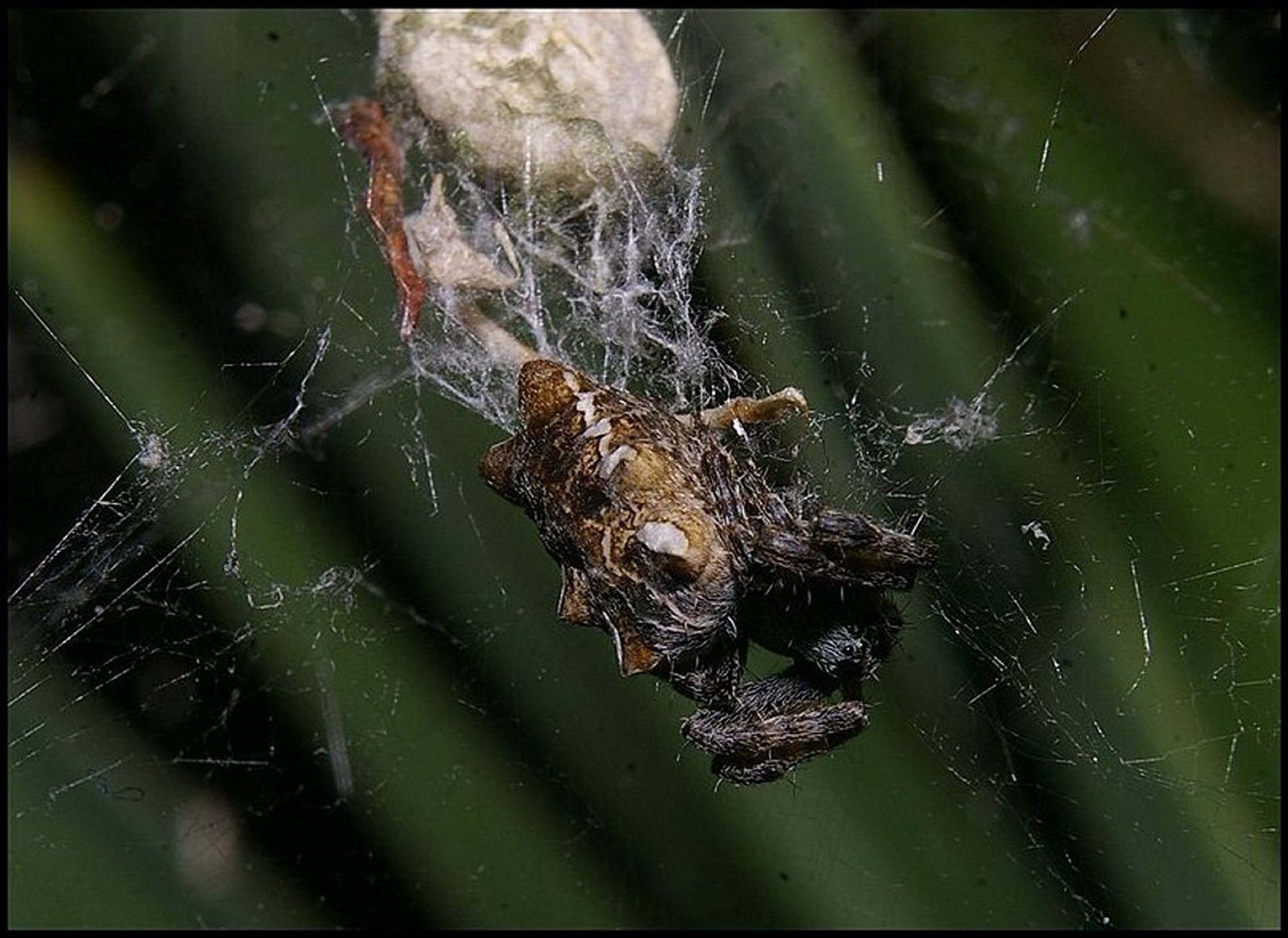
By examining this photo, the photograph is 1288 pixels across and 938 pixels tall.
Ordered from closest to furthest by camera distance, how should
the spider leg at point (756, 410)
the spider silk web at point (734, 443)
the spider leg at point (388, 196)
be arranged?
1. the spider silk web at point (734, 443)
2. the spider leg at point (756, 410)
3. the spider leg at point (388, 196)

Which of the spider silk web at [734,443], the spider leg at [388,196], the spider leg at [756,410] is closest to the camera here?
the spider silk web at [734,443]

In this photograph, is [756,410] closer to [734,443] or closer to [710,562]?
[734,443]

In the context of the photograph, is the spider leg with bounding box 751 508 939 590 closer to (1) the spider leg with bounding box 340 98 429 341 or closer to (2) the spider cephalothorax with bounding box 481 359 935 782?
(2) the spider cephalothorax with bounding box 481 359 935 782

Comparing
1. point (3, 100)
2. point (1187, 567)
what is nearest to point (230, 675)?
point (3, 100)

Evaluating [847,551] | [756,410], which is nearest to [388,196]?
[756,410]

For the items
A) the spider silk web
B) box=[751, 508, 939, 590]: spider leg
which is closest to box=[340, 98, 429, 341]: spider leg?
the spider silk web

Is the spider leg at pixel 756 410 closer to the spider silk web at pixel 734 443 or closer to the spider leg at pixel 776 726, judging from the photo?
the spider silk web at pixel 734 443

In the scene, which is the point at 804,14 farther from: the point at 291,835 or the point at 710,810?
the point at 291,835

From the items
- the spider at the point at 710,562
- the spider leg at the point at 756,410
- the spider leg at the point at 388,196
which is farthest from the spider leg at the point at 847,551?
the spider leg at the point at 388,196

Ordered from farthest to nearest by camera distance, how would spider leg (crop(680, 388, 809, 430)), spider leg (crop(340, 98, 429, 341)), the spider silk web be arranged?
spider leg (crop(340, 98, 429, 341))
spider leg (crop(680, 388, 809, 430))
the spider silk web
